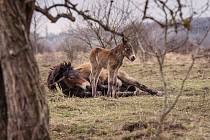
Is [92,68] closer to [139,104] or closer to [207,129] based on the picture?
[139,104]

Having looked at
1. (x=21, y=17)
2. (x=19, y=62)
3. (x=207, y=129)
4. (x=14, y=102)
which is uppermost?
(x=21, y=17)

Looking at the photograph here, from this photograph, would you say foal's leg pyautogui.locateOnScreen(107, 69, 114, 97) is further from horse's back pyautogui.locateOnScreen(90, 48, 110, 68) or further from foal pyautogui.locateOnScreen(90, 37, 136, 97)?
horse's back pyautogui.locateOnScreen(90, 48, 110, 68)

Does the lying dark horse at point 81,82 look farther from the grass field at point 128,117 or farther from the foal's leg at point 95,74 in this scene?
the grass field at point 128,117

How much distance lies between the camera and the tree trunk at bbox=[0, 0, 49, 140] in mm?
4844

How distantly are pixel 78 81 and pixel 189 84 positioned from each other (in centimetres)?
320

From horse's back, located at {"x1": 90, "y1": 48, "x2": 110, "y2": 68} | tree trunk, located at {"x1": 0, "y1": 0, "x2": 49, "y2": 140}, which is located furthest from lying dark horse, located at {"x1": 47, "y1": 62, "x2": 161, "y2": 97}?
tree trunk, located at {"x1": 0, "y1": 0, "x2": 49, "y2": 140}

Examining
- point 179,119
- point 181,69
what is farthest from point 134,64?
point 179,119

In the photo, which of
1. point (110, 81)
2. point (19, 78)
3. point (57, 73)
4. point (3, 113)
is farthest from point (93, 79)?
point (19, 78)

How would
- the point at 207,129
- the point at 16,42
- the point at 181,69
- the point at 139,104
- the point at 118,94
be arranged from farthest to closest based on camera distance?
1. the point at 181,69
2. the point at 118,94
3. the point at 139,104
4. the point at 207,129
5. the point at 16,42

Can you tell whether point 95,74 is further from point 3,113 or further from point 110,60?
point 3,113

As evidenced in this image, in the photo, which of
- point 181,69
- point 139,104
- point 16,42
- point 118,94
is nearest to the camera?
point 16,42

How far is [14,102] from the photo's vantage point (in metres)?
4.95

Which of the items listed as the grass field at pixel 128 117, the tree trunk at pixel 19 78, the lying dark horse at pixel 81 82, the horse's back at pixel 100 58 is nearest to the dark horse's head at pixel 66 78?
the lying dark horse at pixel 81 82

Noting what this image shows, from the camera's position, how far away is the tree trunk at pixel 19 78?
4844 mm
